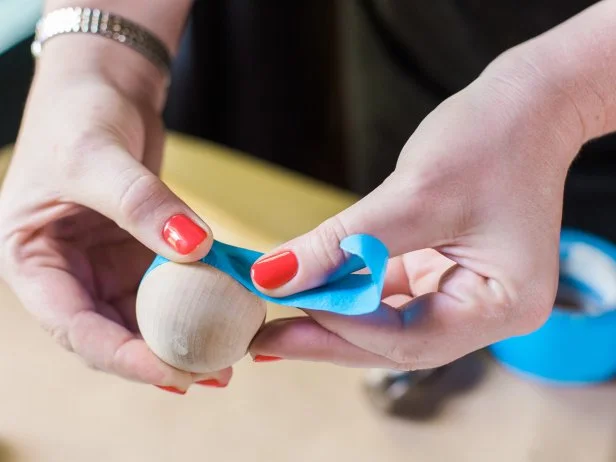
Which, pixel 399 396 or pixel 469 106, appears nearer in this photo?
pixel 469 106

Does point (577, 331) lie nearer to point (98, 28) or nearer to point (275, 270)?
point (275, 270)

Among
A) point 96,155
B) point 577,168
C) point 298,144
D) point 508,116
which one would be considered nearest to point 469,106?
point 508,116

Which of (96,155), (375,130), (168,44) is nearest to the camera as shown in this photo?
(96,155)

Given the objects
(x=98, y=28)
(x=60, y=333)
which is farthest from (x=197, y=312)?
(x=98, y=28)

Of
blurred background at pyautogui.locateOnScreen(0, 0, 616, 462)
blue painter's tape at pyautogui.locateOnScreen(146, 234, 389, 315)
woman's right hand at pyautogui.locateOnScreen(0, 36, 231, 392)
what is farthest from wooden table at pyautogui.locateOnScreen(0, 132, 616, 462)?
blue painter's tape at pyautogui.locateOnScreen(146, 234, 389, 315)

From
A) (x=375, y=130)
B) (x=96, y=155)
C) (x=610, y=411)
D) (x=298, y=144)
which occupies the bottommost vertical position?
(x=298, y=144)

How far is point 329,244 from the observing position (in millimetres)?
368

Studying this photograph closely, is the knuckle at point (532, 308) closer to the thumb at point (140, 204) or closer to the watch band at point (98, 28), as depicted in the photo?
the thumb at point (140, 204)

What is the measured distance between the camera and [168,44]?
1.93 ft

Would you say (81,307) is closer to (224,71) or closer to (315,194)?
(315,194)

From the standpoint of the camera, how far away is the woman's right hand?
44 cm

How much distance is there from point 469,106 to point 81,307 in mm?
286

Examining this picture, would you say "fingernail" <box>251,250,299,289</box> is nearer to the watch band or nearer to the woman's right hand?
the woman's right hand

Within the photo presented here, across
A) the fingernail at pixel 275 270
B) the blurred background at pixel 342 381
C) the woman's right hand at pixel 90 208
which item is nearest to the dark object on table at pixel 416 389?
the blurred background at pixel 342 381
